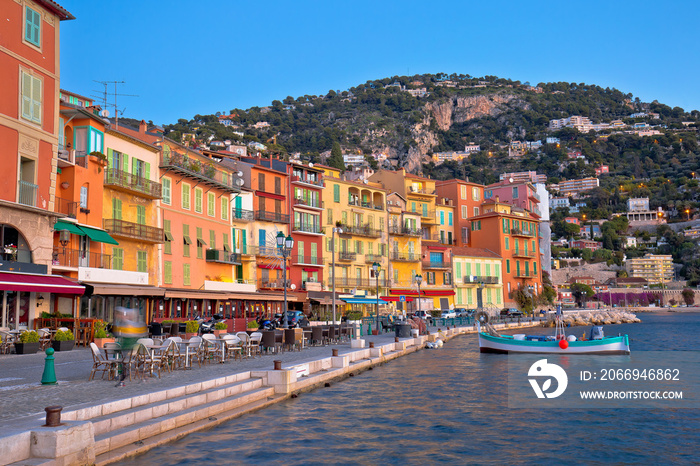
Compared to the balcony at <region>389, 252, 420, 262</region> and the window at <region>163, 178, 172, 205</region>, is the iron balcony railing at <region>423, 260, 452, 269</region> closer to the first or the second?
the balcony at <region>389, 252, 420, 262</region>

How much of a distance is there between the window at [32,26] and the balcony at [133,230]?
29.5ft

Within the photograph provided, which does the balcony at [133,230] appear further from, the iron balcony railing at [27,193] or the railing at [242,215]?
the railing at [242,215]

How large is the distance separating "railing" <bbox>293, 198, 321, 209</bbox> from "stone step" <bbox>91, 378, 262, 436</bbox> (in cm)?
3783

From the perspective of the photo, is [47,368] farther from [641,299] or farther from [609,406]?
[641,299]

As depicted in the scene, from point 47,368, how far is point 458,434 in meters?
8.13

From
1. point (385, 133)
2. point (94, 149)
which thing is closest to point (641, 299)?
Answer: point (385, 133)

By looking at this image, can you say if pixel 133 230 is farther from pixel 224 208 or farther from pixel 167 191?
pixel 224 208

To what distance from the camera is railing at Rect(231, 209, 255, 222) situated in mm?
45594

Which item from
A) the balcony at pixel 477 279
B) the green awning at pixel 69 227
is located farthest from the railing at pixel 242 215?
the balcony at pixel 477 279

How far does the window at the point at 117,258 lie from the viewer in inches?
1240

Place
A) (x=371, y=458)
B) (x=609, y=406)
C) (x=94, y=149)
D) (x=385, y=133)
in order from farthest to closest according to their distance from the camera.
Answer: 1. (x=385, y=133)
2. (x=94, y=149)
3. (x=609, y=406)
4. (x=371, y=458)

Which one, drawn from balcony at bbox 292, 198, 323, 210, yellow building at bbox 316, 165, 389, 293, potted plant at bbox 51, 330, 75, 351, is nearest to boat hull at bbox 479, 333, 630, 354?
potted plant at bbox 51, 330, 75, 351

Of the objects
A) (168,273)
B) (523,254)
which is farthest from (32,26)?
(523,254)

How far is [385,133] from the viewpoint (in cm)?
17712
